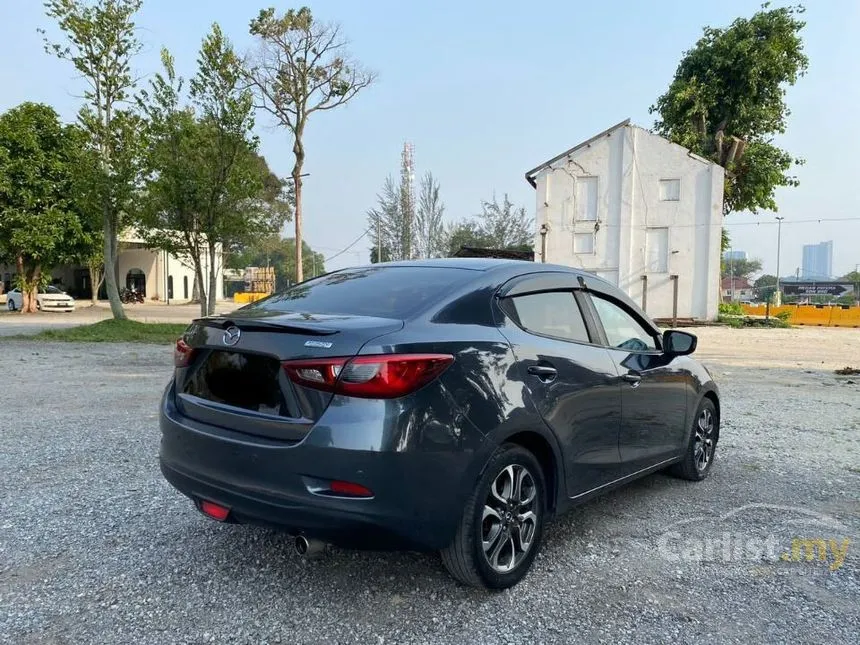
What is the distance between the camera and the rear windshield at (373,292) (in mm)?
2990

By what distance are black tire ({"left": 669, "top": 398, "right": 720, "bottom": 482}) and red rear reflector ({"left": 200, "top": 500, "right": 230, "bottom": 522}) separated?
319 centimetres

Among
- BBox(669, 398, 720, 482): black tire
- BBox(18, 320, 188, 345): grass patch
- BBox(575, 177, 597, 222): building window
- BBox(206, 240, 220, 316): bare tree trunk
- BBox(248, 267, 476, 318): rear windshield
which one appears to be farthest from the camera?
BBox(575, 177, 597, 222): building window

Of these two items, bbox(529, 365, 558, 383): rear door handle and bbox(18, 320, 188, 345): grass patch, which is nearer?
bbox(529, 365, 558, 383): rear door handle

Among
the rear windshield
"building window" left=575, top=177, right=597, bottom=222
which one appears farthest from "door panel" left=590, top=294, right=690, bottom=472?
"building window" left=575, top=177, right=597, bottom=222

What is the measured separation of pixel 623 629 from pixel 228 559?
6.46ft

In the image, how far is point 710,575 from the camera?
319 cm

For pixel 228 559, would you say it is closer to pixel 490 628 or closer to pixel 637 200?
pixel 490 628

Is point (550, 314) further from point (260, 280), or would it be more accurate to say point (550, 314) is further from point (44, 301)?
point (260, 280)

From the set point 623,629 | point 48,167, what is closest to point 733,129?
point 48,167

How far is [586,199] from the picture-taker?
1244 inches

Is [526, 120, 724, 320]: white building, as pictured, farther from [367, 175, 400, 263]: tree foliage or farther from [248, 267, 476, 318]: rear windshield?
[248, 267, 476, 318]: rear windshield

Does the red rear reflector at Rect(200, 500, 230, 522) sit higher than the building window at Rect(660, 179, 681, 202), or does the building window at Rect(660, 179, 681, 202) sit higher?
the building window at Rect(660, 179, 681, 202)

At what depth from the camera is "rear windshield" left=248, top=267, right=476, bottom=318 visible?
299 cm

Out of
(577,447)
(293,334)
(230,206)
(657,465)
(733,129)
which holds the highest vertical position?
(733,129)
